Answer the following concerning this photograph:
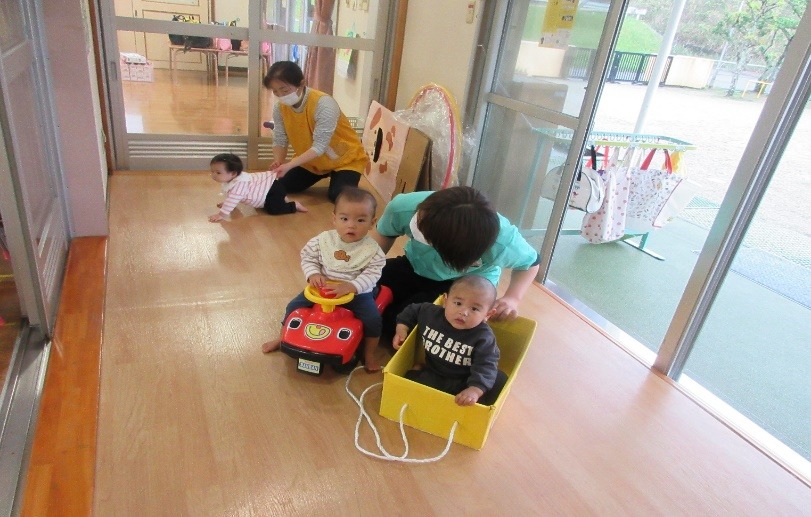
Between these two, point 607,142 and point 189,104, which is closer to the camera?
point 607,142

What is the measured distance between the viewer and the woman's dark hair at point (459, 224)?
1427 mm

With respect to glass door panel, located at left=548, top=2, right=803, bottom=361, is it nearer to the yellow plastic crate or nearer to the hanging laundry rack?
the hanging laundry rack

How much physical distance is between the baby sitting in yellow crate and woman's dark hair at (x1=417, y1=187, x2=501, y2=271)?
10 cm

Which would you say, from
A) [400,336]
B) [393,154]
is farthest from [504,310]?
[393,154]

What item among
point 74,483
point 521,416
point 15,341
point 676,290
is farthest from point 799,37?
point 15,341

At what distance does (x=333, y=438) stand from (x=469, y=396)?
1.32 ft

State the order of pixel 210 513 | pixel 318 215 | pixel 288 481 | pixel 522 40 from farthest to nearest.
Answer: pixel 318 215
pixel 522 40
pixel 288 481
pixel 210 513

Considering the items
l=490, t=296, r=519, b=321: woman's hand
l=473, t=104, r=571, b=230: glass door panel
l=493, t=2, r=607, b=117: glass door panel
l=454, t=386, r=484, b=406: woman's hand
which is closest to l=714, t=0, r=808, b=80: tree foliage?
l=493, t=2, r=607, b=117: glass door panel

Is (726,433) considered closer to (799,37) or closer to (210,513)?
(799,37)

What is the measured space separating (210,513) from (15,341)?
0.93 m

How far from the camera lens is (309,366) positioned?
171 centimetres

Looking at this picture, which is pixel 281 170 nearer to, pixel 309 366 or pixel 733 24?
pixel 309 366

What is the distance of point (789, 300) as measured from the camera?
293cm

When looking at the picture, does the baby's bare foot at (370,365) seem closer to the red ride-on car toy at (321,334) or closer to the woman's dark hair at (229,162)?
the red ride-on car toy at (321,334)
